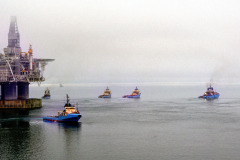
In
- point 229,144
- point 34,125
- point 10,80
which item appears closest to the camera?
point 229,144

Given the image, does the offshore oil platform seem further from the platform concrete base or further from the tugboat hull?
the tugboat hull

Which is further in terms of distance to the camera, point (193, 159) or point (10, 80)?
point (10, 80)

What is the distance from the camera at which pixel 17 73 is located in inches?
5197

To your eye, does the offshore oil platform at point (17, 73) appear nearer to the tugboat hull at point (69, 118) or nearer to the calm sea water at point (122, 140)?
the calm sea water at point (122, 140)

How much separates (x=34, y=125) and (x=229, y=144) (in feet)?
173

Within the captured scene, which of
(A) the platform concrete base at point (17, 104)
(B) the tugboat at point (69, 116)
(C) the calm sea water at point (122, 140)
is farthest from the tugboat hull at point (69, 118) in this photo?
(A) the platform concrete base at point (17, 104)

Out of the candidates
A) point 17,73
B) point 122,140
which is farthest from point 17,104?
point 122,140

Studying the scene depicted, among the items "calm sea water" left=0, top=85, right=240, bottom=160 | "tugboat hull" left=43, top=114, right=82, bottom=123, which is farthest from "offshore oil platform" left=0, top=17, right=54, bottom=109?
"tugboat hull" left=43, top=114, right=82, bottom=123

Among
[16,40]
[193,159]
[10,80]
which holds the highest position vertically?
[16,40]

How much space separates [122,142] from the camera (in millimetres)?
63906

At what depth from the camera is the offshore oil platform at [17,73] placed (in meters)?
130

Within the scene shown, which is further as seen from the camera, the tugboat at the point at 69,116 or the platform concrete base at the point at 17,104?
the platform concrete base at the point at 17,104

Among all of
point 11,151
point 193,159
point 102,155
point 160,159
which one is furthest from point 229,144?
point 11,151

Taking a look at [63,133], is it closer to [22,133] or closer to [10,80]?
[22,133]
